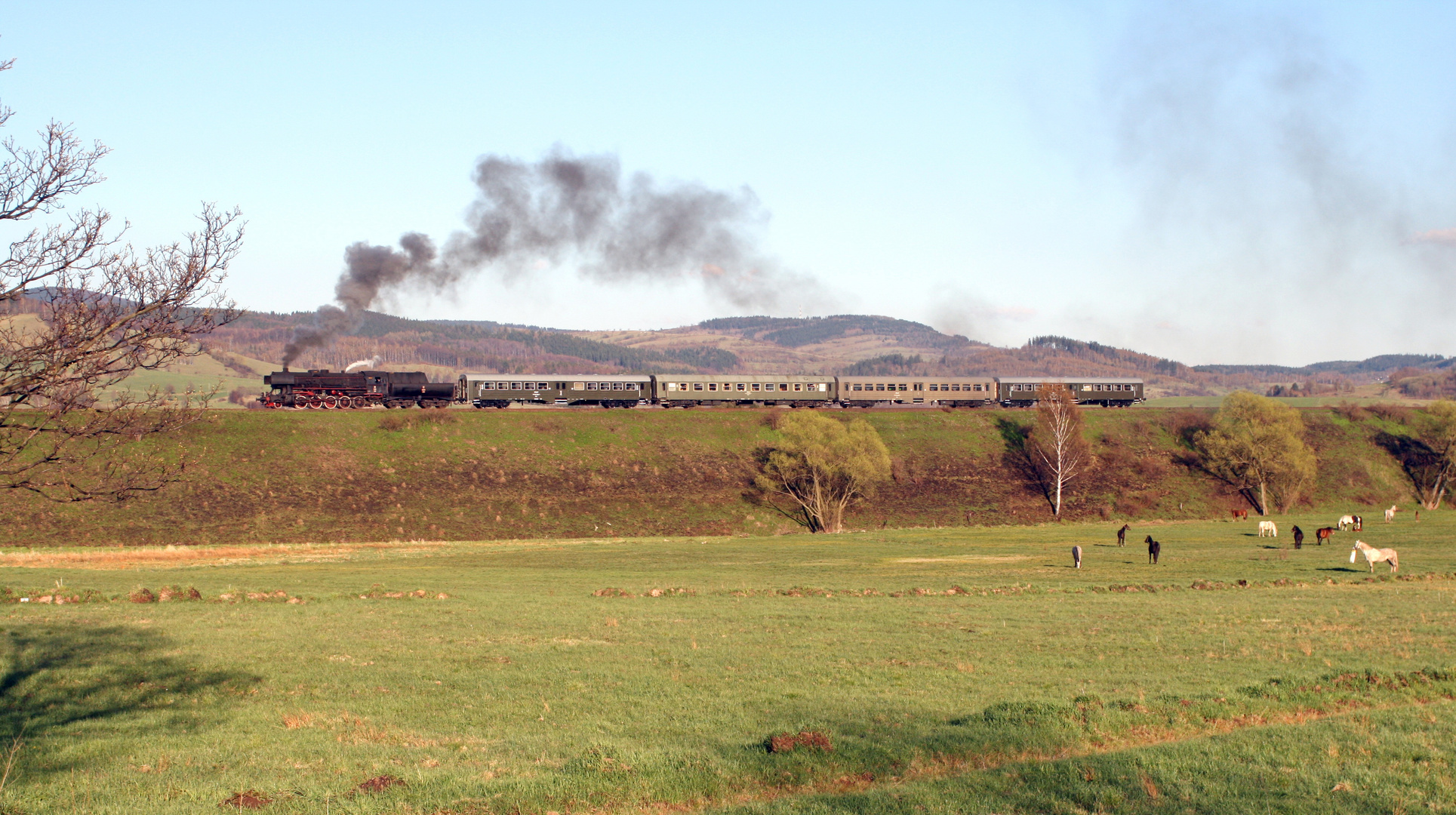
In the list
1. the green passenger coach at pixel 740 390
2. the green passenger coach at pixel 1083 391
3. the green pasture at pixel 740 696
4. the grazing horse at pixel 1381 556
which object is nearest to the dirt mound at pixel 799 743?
the green pasture at pixel 740 696

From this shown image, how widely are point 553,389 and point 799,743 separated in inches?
3335

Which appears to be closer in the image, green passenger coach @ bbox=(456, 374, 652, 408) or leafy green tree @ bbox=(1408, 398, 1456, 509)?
leafy green tree @ bbox=(1408, 398, 1456, 509)

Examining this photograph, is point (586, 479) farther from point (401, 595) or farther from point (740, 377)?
point (401, 595)

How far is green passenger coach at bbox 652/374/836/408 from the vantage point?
325 ft

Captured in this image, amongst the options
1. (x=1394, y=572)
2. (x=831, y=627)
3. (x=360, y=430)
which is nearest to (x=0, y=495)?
(x=360, y=430)

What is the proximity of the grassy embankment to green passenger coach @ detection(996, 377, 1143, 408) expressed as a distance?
1123 cm

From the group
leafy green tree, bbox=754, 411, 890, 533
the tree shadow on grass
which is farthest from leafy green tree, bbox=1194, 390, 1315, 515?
the tree shadow on grass

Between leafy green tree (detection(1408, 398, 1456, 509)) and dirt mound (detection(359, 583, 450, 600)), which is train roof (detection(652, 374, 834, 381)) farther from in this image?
dirt mound (detection(359, 583, 450, 600))

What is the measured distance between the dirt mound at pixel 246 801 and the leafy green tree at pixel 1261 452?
8222 cm

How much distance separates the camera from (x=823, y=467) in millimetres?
70562

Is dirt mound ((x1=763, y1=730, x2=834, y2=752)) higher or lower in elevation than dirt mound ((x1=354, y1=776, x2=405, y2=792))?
higher

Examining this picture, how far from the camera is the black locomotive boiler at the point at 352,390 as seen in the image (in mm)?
84938

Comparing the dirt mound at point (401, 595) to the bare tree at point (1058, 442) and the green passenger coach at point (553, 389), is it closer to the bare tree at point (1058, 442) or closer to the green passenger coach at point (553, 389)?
the bare tree at point (1058, 442)

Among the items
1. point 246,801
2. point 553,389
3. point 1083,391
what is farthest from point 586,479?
point 246,801
